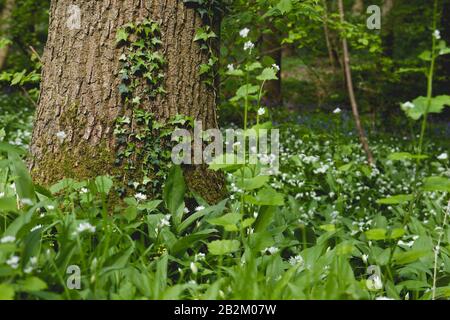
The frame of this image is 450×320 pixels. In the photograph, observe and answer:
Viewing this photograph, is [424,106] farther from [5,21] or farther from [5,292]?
[5,21]

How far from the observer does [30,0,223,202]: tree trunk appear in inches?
126

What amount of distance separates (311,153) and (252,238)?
14.9ft

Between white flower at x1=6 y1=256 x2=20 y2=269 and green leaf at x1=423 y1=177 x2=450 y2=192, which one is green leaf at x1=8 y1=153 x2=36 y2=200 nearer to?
white flower at x1=6 y1=256 x2=20 y2=269

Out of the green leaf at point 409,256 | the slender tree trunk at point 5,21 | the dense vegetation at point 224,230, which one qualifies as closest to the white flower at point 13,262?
the dense vegetation at point 224,230

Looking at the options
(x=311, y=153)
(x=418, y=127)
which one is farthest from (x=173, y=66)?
(x=418, y=127)

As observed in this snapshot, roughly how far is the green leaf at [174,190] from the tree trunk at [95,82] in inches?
12.4

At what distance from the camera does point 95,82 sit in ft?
10.5

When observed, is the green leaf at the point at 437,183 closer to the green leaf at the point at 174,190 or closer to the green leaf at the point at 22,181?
the green leaf at the point at 174,190

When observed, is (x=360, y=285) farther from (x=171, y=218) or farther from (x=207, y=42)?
(x=207, y=42)

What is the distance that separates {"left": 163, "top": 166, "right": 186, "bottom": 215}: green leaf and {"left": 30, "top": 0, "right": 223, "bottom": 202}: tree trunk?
1.03ft

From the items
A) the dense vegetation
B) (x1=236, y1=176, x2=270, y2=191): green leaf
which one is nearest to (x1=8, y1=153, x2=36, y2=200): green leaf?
the dense vegetation

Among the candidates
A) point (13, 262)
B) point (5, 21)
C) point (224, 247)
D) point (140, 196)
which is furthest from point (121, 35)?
point (5, 21)

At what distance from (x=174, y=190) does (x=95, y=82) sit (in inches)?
30.6

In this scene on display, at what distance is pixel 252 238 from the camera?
283cm
